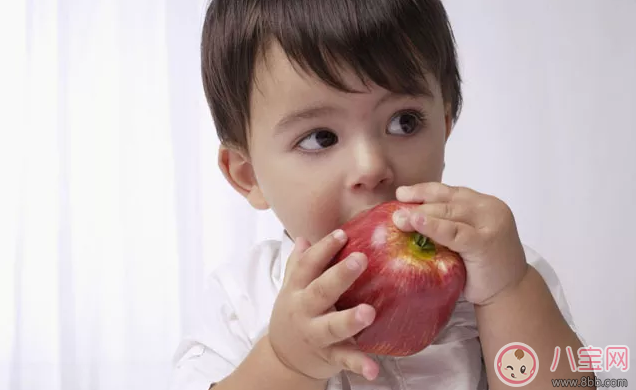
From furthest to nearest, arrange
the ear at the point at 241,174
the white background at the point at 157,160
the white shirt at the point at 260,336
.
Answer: the white background at the point at 157,160 < the ear at the point at 241,174 < the white shirt at the point at 260,336

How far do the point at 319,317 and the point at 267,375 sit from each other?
0.14 metres

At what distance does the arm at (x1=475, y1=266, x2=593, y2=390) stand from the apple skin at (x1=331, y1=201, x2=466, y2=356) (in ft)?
0.36

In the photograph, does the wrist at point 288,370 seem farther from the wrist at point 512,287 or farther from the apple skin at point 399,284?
the wrist at point 512,287

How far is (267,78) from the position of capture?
0.90 metres

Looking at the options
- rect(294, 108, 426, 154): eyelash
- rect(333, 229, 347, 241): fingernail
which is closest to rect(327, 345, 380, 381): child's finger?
rect(333, 229, 347, 241): fingernail

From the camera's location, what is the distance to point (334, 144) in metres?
0.86

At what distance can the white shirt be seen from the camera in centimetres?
95

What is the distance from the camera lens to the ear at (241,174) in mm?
1071

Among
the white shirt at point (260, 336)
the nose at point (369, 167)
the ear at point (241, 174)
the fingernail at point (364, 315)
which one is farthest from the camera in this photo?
the ear at point (241, 174)

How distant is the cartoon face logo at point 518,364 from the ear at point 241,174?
1.26ft

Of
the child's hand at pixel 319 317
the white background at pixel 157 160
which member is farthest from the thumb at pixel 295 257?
the white background at pixel 157 160

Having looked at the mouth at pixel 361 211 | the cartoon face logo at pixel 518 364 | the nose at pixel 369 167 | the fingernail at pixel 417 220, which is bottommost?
the cartoon face logo at pixel 518 364

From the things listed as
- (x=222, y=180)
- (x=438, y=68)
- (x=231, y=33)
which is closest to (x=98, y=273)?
(x=222, y=180)

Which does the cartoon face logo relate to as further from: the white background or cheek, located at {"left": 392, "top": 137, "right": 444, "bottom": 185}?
the white background
